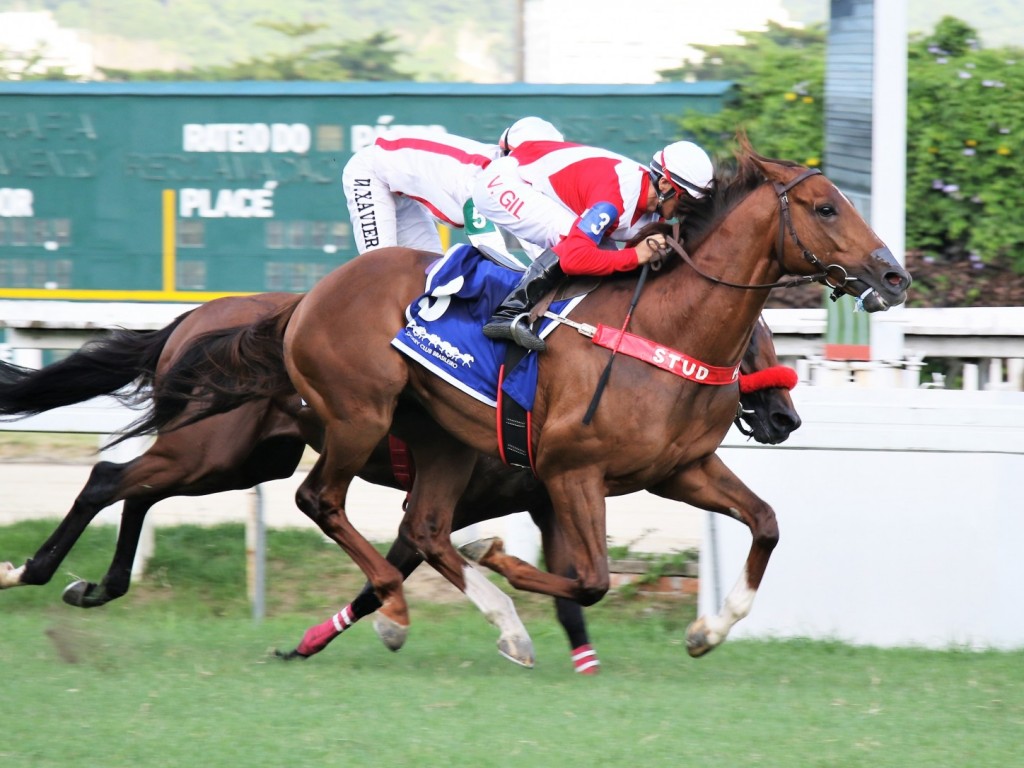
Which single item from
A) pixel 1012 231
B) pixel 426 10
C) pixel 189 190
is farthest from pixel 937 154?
pixel 426 10

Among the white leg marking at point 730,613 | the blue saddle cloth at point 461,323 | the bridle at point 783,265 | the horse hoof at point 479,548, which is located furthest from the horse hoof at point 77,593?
the bridle at point 783,265

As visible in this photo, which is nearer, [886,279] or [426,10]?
[886,279]

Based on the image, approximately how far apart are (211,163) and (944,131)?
5325mm

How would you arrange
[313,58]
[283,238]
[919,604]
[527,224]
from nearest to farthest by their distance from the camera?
1. [527,224]
2. [919,604]
3. [283,238]
4. [313,58]

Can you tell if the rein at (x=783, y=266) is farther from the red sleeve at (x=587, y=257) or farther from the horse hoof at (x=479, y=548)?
the horse hoof at (x=479, y=548)

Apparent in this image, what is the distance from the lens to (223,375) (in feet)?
17.7

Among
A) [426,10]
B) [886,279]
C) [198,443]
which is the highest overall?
[426,10]

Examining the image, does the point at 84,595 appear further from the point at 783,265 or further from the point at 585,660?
the point at 783,265

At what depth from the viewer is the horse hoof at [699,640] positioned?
15.5 ft

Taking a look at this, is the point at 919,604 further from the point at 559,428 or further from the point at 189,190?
the point at 189,190

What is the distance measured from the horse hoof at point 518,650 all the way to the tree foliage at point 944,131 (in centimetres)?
608

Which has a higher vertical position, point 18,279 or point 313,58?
point 313,58

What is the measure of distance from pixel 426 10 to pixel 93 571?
37.9 feet

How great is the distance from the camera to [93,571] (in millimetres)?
6484
